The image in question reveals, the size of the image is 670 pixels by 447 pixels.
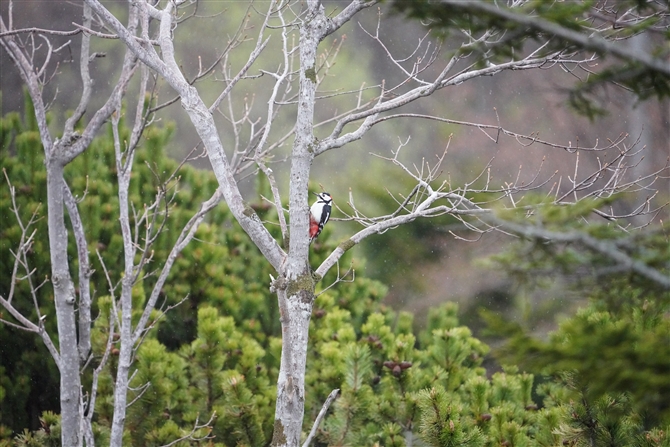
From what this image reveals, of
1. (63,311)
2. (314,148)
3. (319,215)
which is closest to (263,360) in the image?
(319,215)

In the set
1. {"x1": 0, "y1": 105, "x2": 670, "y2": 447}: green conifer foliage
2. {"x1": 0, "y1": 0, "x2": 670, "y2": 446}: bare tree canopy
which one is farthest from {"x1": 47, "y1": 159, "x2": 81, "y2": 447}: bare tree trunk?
{"x1": 0, "y1": 105, "x2": 670, "y2": 447}: green conifer foliage

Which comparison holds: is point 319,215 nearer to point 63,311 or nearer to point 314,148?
point 63,311

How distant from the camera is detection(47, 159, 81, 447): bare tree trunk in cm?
312

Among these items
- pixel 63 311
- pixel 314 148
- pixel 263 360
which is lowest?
pixel 263 360

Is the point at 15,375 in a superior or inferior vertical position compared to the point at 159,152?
inferior

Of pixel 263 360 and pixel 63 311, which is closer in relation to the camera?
pixel 63 311

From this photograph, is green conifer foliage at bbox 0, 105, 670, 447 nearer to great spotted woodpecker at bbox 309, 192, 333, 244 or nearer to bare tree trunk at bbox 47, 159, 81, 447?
bare tree trunk at bbox 47, 159, 81, 447

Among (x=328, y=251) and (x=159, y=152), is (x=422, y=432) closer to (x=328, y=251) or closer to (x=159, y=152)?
(x=328, y=251)

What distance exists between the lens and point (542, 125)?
8.90 meters

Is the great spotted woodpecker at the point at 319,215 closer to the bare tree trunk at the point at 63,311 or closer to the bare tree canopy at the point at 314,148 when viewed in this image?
the bare tree canopy at the point at 314,148

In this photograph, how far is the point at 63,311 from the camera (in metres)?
3.14

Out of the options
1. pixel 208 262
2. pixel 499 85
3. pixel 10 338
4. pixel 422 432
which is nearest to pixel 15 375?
pixel 10 338

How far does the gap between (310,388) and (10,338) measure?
2.55 metres

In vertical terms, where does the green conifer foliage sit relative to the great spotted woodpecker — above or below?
below
